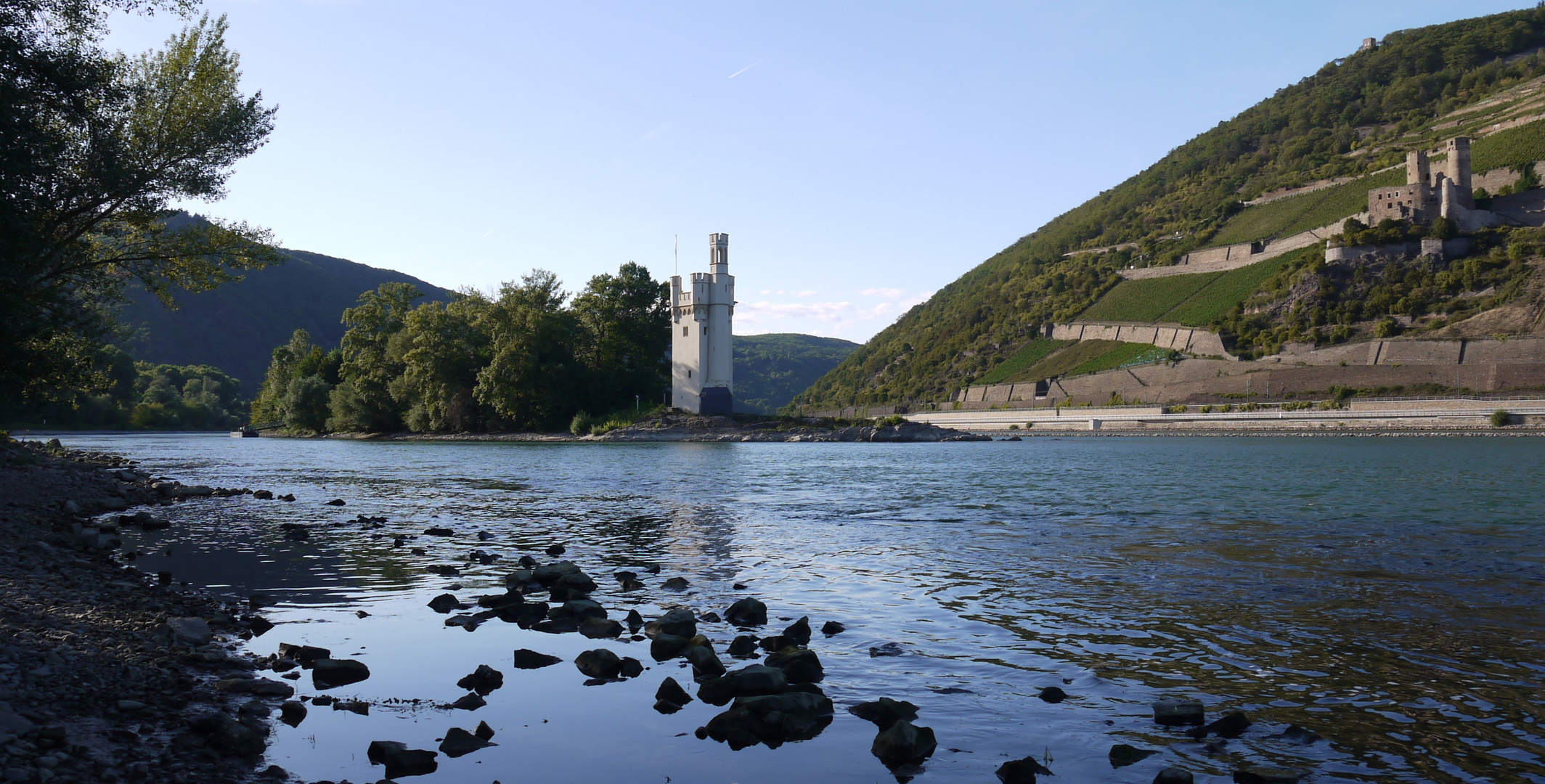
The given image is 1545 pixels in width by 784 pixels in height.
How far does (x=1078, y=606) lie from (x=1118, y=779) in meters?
5.51

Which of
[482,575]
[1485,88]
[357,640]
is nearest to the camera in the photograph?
[357,640]

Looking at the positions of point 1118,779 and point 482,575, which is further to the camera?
point 482,575

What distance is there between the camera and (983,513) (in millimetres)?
22047

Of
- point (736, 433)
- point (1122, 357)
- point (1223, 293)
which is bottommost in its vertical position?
point (736, 433)

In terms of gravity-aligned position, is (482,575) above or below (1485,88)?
below

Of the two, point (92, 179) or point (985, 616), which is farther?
point (92, 179)

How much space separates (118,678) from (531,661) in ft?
10.3

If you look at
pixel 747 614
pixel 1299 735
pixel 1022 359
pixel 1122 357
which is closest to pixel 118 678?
pixel 747 614

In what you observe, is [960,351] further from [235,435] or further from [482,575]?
[482,575]

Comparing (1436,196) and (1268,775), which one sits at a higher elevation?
(1436,196)

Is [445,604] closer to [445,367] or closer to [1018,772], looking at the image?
[1018,772]

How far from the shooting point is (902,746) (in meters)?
6.11

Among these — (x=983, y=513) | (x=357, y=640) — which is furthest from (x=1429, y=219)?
(x=357, y=640)

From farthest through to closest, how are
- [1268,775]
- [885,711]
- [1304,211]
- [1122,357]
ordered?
[1304,211] < [1122,357] < [885,711] < [1268,775]
